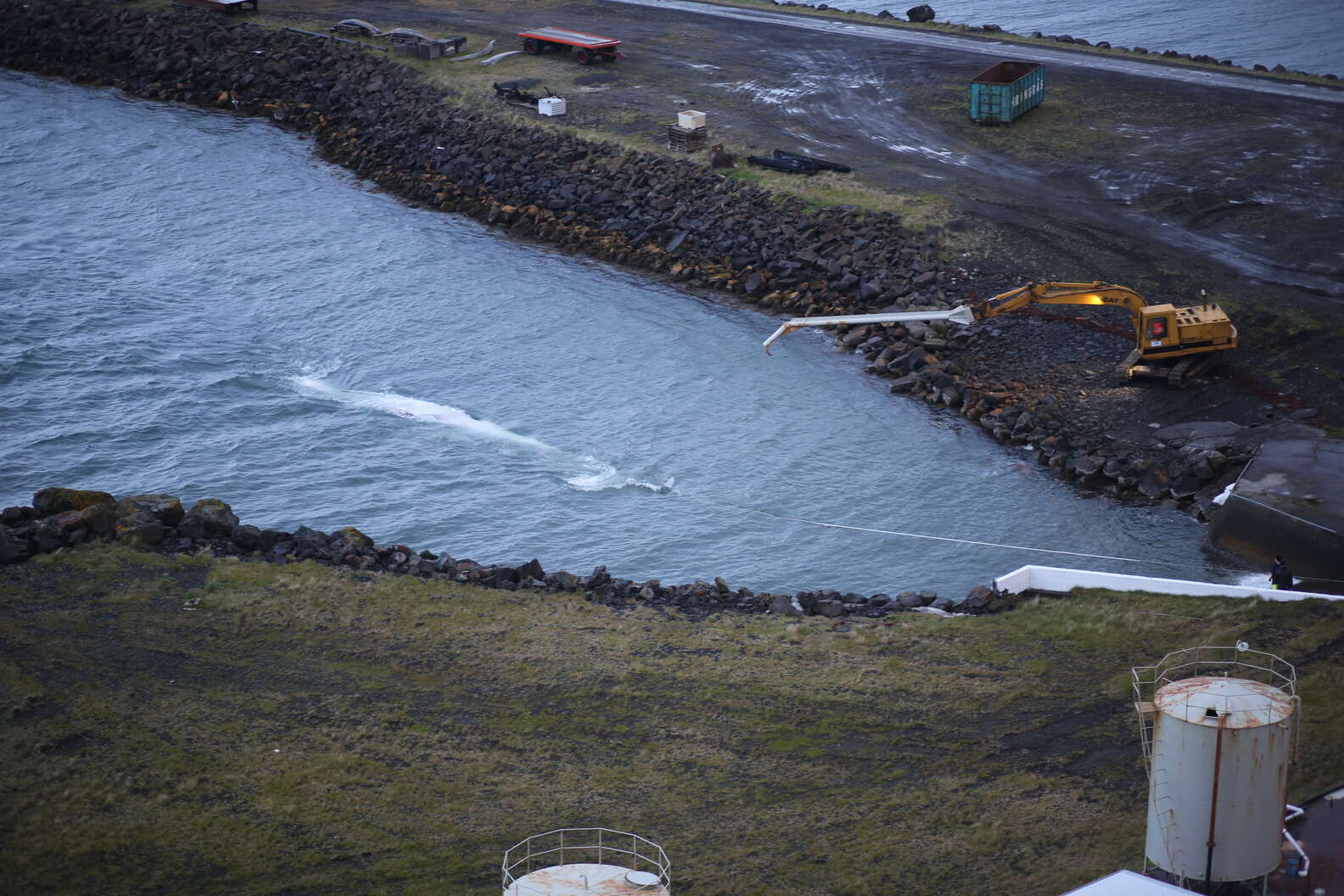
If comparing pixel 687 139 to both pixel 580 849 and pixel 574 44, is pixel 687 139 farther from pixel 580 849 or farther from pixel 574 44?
pixel 580 849

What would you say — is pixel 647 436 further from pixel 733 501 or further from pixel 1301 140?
pixel 1301 140

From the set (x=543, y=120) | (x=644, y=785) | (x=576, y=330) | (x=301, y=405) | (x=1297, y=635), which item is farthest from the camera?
(x=543, y=120)

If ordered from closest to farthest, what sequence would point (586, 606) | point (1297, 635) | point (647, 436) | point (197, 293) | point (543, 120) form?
point (1297, 635), point (586, 606), point (647, 436), point (197, 293), point (543, 120)

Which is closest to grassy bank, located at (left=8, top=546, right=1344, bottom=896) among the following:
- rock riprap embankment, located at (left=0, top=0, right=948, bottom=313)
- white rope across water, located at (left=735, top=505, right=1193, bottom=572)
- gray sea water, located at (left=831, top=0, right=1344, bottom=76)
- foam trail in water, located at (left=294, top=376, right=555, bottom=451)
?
white rope across water, located at (left=735, top=505, right=1193, bottom=572)

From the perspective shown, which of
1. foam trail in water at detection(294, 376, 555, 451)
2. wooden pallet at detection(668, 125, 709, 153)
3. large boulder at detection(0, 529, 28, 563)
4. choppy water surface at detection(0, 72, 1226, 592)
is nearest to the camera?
large boulder at detection(0, 529, 28, 563)

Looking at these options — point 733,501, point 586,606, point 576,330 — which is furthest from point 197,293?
point 586,606

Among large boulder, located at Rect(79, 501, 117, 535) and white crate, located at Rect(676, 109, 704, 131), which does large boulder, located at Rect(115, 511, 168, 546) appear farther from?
white crate, located at Rect(676, 109, 704, 131)
